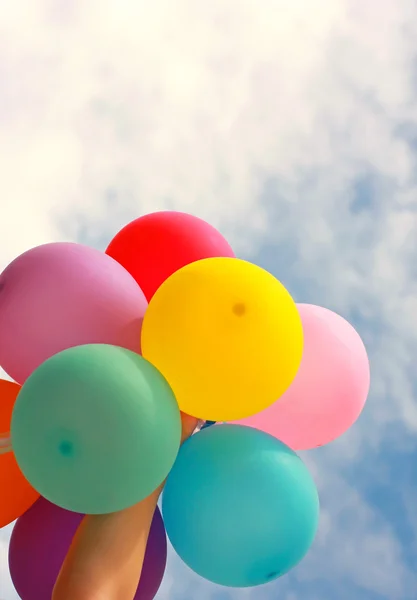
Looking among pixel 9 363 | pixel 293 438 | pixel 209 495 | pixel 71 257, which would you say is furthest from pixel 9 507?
pixel 293 438

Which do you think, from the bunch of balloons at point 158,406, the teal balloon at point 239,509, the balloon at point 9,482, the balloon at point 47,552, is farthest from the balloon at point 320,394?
the balloon at point 9,482

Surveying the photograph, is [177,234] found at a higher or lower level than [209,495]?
higher

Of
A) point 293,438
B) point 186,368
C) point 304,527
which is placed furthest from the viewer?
point 293,438

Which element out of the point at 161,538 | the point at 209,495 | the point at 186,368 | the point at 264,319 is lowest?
the point at 161,538

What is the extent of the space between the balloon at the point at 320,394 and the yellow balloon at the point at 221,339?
1.96ft

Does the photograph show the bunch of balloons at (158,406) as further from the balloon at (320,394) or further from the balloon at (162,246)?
the balloon at (162,246)

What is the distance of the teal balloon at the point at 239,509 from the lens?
2914 mm

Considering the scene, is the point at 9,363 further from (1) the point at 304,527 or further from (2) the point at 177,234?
(1) the point at 304,527

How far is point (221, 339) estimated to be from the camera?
2.79 metres

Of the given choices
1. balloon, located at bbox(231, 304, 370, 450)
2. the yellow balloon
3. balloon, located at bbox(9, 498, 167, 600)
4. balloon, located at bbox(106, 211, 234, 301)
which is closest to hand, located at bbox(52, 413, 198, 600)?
balloon, located at bbox(9, 498, 167, 600)

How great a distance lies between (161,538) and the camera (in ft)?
11.2

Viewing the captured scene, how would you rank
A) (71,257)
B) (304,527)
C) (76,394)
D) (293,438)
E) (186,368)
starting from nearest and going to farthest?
(76,394), (186,368), (304,527), (71,257), (293,438)

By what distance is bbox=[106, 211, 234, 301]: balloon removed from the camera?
375 cm

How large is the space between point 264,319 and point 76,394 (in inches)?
36.4
